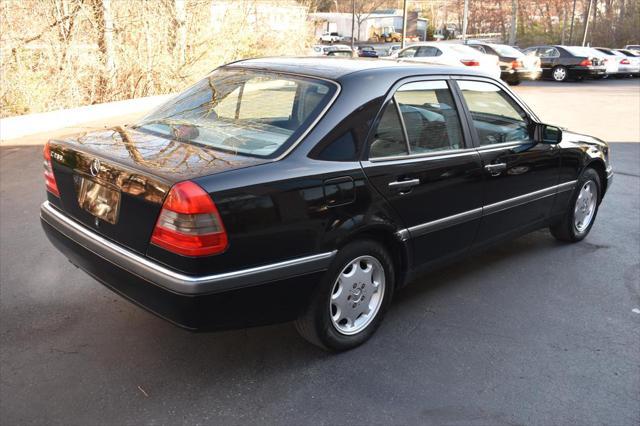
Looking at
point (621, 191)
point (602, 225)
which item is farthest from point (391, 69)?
point (621, 191)

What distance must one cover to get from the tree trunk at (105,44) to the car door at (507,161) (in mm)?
11292

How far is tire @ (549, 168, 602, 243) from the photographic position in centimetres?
522

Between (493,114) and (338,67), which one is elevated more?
(338,67)

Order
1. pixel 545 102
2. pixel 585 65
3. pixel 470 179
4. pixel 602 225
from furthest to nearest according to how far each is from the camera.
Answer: pixel 585 65 → pixel 545 102 → pixel 602 225 → pixel 470 179

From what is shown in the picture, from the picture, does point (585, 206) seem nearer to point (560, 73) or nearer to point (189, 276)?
point (189, 276)

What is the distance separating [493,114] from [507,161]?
0.53 meters

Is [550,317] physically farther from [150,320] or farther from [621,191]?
[621,191]

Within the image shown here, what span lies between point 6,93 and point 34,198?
6.02 m

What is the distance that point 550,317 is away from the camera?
157 inches

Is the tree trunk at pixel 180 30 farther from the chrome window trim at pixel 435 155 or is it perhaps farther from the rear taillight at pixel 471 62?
the chrome window trim at pixel 435 155

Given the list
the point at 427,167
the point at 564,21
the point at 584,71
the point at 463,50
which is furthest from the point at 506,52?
the point at 564,21

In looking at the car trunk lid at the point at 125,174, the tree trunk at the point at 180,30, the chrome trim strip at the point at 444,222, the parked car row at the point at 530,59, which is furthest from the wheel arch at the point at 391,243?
the parked car row at the point at 530,59

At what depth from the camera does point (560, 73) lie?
26.1 metres

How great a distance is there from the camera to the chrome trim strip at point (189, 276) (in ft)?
8.88
